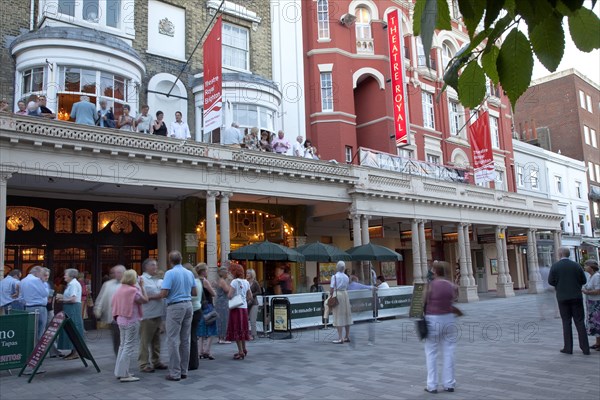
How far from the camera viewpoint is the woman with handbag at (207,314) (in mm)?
10742

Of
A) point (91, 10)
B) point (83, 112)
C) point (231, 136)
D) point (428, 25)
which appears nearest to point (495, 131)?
point (231, 136)

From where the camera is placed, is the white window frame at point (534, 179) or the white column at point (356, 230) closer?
the white column at point (356, 230)

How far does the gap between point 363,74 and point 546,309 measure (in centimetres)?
1486

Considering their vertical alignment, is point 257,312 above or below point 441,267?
below

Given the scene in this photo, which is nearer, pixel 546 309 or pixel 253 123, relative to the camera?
pixel 546 309

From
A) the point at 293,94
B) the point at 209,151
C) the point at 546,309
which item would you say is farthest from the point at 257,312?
the point at 293,94

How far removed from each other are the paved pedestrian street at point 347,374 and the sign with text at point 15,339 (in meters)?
0.30

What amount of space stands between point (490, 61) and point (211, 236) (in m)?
16.0

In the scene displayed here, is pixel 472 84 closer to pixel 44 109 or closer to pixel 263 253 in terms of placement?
pixel 263 253

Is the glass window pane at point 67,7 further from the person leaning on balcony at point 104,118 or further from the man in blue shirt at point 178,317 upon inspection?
the man in blue shirt at point 178,317

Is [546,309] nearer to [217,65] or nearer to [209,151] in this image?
[209,151]

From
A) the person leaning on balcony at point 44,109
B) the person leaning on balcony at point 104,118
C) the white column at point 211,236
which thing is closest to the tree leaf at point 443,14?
the person leaning on balcony at point 44,109

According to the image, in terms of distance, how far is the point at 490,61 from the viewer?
2.33 m

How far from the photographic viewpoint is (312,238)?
1016 inches
